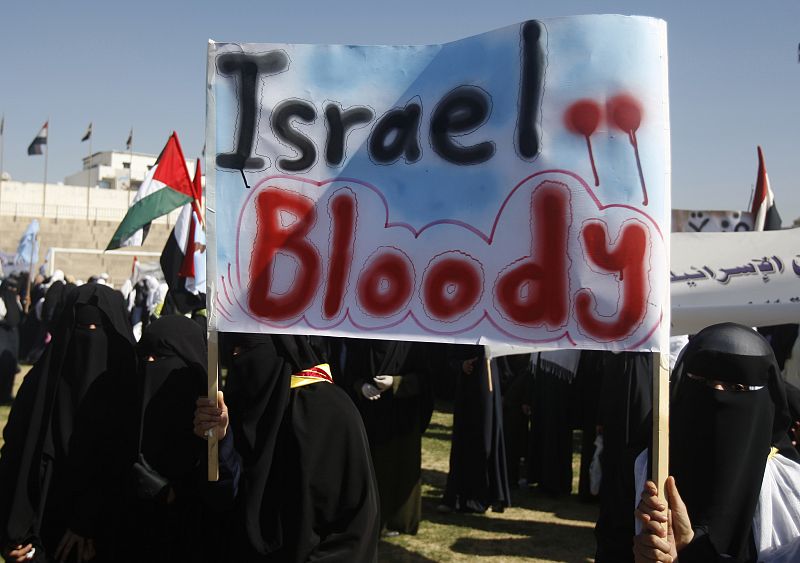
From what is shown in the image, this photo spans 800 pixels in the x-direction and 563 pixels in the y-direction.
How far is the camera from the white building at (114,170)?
63.2 m

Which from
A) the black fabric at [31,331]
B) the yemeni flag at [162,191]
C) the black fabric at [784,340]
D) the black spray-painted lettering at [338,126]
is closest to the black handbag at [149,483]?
the black spray-painted lettering at [338,126]

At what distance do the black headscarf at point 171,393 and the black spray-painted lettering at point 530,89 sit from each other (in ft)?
6.47

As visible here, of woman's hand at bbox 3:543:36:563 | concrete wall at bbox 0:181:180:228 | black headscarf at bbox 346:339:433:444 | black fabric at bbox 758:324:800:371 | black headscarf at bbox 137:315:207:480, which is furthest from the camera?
concrete wall at bbox 0:181:180:228

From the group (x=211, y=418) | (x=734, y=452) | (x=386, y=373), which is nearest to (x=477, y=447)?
(x=386, y=373)

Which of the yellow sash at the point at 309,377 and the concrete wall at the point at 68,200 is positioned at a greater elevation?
the concrete wall at the point at 68,200

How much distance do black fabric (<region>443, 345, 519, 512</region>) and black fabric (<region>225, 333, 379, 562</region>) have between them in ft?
13.9

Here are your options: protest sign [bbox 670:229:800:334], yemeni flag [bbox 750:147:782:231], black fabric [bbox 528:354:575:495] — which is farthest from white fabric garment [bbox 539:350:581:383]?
protest sign [bbox 670:229:800:334]

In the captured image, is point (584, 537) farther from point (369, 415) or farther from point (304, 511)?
point (304, 511)

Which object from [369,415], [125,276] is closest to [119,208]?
[125,276]

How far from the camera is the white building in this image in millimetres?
63250

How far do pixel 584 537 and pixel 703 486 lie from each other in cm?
426

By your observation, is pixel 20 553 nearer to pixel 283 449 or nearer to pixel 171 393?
pixel 171 393

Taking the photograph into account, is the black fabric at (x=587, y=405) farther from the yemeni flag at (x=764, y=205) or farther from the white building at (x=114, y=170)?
the white building at (x=114, y=170)

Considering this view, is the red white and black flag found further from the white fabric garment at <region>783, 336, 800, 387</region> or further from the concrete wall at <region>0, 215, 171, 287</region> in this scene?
the white fabric garment at <region>783, 336, 800, 387</region>
